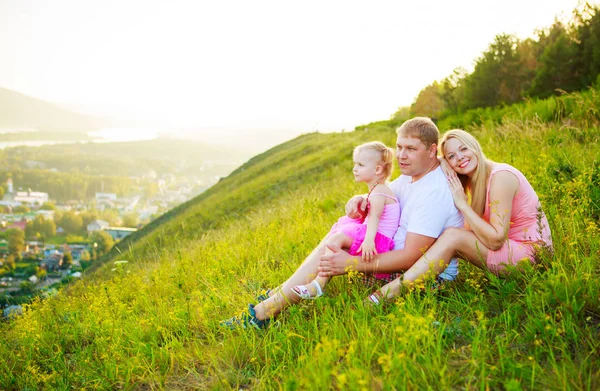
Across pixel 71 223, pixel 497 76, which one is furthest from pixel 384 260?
pixel 71 223

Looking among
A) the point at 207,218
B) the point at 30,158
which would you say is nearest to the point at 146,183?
the point at 30,158

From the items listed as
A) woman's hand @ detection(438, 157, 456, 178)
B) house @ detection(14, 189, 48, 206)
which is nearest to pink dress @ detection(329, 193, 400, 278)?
woman's hand @ detection(438, 157, 456, 178)

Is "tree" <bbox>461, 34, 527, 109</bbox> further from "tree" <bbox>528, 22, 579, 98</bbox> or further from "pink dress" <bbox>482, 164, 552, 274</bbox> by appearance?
"pink dress" <bbox>482, 164, 552, 274</bbox>

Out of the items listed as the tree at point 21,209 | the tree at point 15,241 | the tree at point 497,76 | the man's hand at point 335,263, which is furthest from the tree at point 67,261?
the tree at point 21,209

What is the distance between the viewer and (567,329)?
2223 mm

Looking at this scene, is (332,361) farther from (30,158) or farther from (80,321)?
(30,158)

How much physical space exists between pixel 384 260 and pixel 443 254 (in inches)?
17.4

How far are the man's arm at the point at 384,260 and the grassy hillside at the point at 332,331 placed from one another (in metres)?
0.21

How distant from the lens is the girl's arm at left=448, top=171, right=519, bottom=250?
9.77 ft

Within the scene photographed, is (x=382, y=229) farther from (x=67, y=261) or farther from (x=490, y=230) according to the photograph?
(x=67, y=261)

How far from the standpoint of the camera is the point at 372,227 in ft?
10.9

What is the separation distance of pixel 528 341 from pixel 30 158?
104497 mm

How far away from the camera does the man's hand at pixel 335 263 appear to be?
3127 millimetres

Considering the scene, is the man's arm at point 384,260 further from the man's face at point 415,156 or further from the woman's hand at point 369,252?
the man's face at point 415,156
